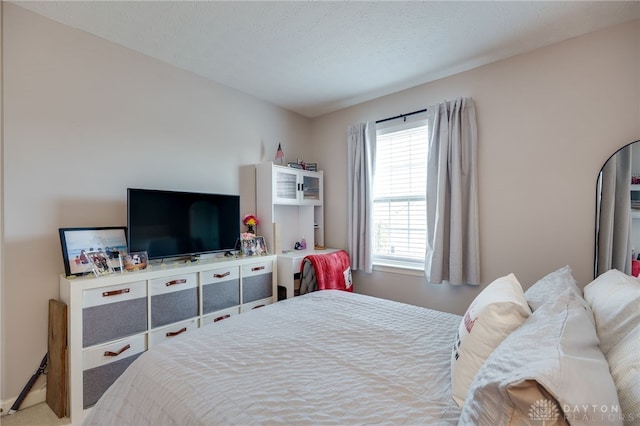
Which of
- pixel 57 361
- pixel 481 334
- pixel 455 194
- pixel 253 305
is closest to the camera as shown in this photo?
pixel 481 334

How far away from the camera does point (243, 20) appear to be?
205cm

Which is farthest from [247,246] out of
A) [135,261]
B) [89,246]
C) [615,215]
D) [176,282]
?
[615,215]

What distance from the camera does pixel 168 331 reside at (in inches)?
88.7

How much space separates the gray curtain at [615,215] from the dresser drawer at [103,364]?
339 cm

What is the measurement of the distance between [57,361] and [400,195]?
3166 mm

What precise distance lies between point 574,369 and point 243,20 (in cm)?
246

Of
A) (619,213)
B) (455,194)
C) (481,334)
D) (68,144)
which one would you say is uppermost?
(68,144)

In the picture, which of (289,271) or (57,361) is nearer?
(57,361)

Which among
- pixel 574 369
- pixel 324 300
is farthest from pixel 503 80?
pixel 574 369

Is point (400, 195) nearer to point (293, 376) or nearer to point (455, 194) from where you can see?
point (455, 194)

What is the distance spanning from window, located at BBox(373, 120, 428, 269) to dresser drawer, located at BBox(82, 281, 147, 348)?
2.37 m

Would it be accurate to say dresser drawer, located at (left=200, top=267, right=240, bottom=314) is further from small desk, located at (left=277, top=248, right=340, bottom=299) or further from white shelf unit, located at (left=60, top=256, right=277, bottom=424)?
small desk, located at (left=277, top=248, right=340, bottom=299)

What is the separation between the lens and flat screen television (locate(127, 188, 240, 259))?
7.45 ft

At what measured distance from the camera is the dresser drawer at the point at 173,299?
2.18 m
